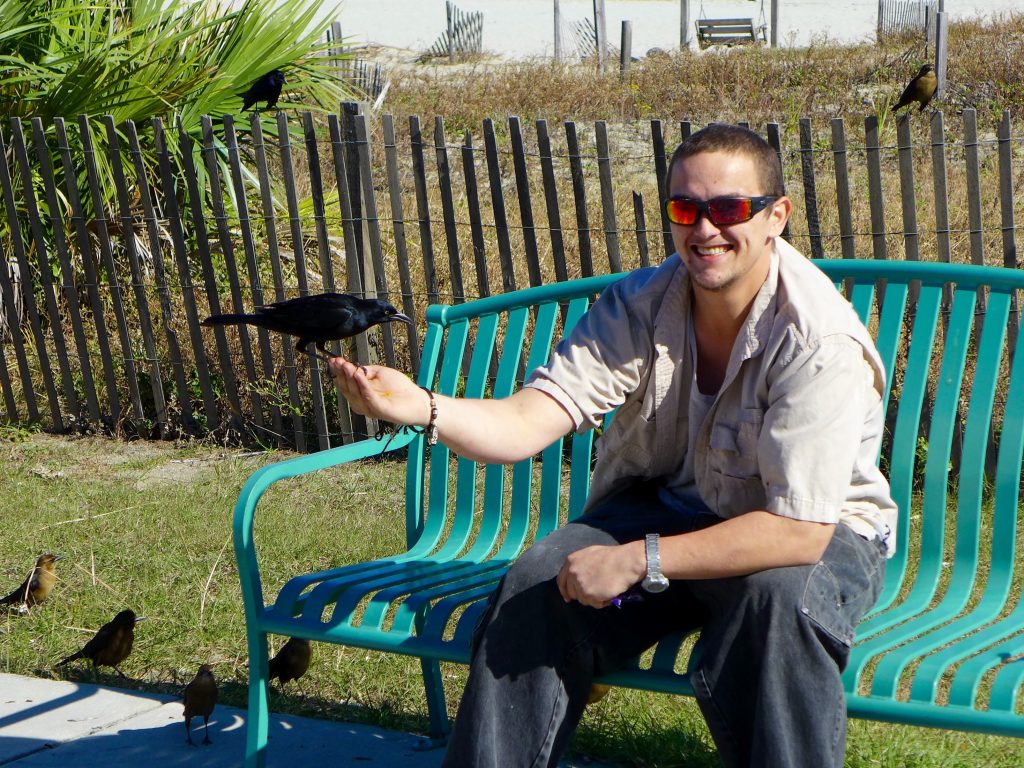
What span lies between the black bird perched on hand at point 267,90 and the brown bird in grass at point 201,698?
452cm

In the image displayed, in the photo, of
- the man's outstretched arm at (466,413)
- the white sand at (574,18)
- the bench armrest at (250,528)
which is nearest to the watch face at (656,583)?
the man's outstretched arm at (466,413)

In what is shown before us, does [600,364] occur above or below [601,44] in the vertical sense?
below

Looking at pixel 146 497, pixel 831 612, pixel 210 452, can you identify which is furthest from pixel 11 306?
pixel 831 612

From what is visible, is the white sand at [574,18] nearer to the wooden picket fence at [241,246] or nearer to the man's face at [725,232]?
the wooden picket fence at [241,246]

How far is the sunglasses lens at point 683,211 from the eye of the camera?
7.75 ft

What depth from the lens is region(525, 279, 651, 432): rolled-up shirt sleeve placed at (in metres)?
2.62

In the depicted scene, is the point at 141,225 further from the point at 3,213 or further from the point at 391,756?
the point at 391,756

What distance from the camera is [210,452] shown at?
6.45 metres

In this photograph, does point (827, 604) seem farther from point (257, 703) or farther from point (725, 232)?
point (257, 703)

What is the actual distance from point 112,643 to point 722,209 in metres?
2.38

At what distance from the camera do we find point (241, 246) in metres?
7.37

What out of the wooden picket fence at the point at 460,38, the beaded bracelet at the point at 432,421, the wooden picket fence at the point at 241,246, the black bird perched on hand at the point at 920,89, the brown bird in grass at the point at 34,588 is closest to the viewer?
the beaded bracelet at the point at 432,421

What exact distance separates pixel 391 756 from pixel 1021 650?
163cm

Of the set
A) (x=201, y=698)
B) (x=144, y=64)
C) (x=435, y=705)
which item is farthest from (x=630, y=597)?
(x=144, y=64)
